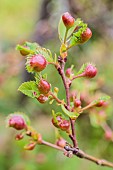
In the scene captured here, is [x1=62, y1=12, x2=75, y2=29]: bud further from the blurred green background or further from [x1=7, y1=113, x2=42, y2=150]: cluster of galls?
the blurred green background

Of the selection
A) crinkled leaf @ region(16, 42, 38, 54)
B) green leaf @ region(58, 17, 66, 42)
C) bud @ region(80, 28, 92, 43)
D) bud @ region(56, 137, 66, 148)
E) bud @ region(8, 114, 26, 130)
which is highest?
green leaf @ region(58, 17, 66, 42)

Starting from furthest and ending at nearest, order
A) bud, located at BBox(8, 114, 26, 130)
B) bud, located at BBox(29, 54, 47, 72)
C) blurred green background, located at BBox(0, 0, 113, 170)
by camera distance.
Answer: blurred green background, located at BBox(0, 0, 113, 170)
bud, located at BBox(8, 114, 26, 130)
bud, located at BBox(29, 54, 47, 72)

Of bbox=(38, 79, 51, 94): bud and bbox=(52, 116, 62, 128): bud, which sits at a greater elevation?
bbox=(38, 79, 51, 94): bud

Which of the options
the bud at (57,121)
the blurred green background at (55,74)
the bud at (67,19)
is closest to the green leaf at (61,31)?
the bud at (67,19)

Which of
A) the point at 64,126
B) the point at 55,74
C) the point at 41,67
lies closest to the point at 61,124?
the point at 64,126

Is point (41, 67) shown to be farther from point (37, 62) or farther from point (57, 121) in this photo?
point (57, 121)

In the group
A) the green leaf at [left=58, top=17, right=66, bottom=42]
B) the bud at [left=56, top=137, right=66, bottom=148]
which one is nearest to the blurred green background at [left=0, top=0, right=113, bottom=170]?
the bud at [left=56, top=137, right=66, bottom=148]

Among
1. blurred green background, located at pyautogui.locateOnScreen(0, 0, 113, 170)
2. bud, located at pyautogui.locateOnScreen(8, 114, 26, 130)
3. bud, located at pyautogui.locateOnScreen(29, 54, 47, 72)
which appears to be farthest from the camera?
blurred green background, located at pyautogui.locateOnScreen(0, 0, 113, 170)
